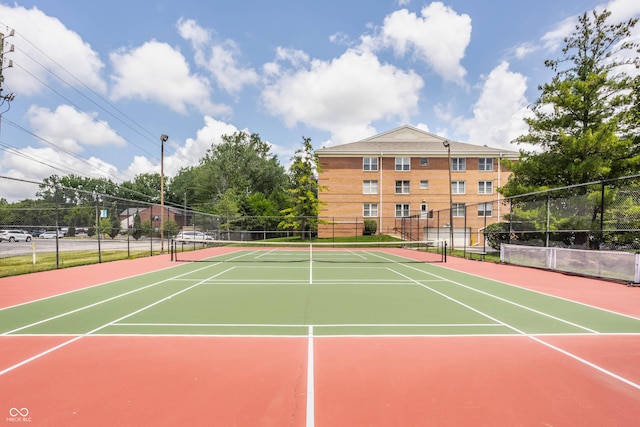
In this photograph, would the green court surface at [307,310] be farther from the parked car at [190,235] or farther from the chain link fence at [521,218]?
the parked car at [190,235]

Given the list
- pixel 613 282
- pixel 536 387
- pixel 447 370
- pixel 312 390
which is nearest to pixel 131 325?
pixel 312 390

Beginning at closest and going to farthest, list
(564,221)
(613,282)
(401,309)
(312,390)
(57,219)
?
(312,390), (401,309), (613,282), (57,219), (564,221)

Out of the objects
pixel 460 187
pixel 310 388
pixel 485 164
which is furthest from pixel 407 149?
pixel 310 388

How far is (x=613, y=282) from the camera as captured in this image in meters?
12.0

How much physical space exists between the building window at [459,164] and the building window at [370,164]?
960 cm

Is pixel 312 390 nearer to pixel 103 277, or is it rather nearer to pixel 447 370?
pixel 447 370

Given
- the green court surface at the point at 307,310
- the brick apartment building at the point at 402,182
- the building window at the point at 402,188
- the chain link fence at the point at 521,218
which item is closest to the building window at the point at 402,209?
the brick apartment building at the point at 402,182

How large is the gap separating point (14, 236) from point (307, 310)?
1385cm

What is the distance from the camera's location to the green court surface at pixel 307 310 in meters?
6.26

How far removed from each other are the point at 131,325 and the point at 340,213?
35.8m

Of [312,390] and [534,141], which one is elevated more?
[534,141]

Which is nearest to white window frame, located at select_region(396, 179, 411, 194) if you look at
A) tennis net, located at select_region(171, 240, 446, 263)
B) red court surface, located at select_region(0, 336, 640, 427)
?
tennis net, located at select_region(171, 240, 446, 263)

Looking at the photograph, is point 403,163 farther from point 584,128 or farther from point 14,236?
point 14,236

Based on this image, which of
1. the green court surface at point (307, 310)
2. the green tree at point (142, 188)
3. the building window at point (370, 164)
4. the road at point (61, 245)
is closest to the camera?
the green court surface at point (307, 310)
